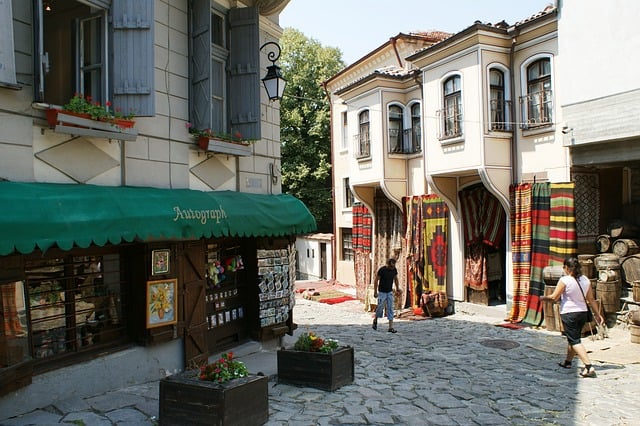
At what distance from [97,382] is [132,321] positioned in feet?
3.75

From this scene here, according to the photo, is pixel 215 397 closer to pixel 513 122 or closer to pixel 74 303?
pixel 74 303

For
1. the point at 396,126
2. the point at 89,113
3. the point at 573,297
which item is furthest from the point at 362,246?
the point at 89,113

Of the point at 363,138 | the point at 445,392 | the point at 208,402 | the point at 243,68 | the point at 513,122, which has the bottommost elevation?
the point at 445,392

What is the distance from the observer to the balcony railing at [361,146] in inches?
778

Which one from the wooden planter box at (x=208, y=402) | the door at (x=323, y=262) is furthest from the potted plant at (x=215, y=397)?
the door at (x=323, y=262)

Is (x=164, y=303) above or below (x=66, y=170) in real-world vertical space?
below

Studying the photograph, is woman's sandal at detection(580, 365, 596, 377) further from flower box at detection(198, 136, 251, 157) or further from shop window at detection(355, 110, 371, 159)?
shop window at detection(355, 110, 371, 159)

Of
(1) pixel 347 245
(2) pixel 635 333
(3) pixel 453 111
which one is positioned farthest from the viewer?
(1) pixel 347 245

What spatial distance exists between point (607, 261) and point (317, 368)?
8.54 m

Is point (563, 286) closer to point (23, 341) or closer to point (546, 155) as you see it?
point (546, 155)

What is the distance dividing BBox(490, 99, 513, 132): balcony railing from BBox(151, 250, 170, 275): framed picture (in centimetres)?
1010

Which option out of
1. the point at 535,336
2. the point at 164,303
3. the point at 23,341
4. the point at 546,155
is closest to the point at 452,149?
the point at 546,155

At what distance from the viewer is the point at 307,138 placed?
104 feet

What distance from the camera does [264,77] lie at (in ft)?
34.7
